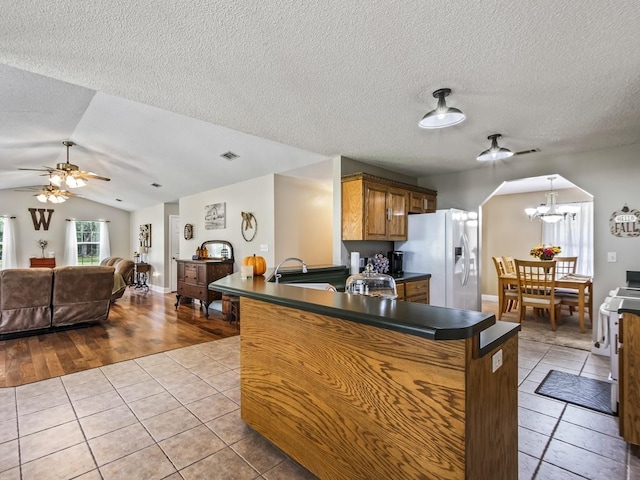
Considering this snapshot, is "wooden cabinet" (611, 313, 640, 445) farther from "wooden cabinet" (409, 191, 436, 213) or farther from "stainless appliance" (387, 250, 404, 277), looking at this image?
"wooden cabinet" (409, 191, 436, 213)

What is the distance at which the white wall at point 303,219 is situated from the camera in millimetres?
5188

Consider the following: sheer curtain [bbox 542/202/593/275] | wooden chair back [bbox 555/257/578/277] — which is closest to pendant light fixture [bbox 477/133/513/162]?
wooden chair back [bbox 555/257/578/277]

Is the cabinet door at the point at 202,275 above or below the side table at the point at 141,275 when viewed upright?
above

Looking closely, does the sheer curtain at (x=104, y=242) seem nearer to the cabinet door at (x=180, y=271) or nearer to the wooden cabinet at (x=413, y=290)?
the cabinet door at (x=180, y=271)

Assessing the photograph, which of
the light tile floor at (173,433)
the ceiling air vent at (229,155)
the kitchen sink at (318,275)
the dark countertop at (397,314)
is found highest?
the ceiling air vent at (229,155)

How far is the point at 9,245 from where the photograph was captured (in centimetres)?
812

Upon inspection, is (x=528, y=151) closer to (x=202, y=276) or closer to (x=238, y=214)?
(x=238, y=214)

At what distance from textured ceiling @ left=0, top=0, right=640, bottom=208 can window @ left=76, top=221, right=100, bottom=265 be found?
22.2ft

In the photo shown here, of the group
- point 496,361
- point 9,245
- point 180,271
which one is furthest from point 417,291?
point 9,245

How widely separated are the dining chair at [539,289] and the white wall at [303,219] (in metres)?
3.01

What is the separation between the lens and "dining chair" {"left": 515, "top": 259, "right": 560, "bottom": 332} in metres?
4.43

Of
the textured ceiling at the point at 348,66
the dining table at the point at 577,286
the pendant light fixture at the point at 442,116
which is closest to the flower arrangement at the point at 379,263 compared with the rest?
the textured ceiling at the point at 348,66

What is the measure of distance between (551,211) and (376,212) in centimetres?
380

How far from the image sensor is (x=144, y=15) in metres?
1.58
